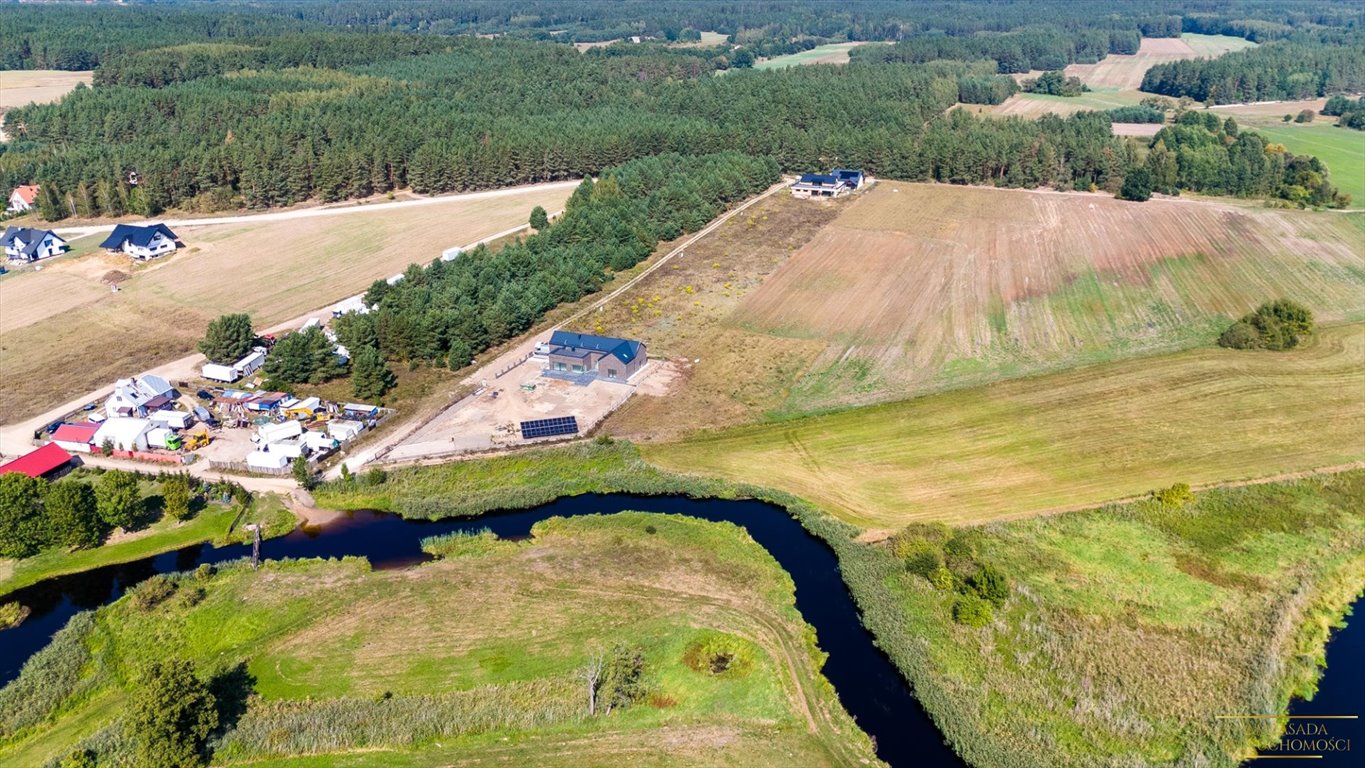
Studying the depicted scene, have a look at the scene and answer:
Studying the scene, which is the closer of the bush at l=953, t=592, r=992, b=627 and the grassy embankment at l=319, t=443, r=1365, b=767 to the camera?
the grassy embankment at l=319, t=443, r=1365, b=767

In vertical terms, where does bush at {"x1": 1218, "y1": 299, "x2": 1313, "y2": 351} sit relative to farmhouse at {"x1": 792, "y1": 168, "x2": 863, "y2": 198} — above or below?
below

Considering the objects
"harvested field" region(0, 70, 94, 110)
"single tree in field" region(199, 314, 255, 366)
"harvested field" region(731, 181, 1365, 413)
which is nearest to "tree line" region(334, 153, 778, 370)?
"single tree in field" region(199, 314, 255, 366)

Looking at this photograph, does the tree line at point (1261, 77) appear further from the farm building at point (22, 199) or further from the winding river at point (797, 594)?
the farm building at point (22, 199)

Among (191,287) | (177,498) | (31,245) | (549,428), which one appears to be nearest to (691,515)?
(549,428)

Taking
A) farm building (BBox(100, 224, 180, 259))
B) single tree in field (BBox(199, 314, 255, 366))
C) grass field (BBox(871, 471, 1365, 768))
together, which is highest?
farm building (BBox(100, 224, 180, 259))

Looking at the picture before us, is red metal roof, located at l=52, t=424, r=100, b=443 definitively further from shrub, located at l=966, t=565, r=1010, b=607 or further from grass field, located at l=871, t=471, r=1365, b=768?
shrub, located at l=966, t=565, r=1010, b=607

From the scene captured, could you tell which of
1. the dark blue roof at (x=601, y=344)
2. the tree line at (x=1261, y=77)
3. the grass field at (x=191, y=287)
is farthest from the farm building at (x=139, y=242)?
the tree line at (x=1261, y=77)

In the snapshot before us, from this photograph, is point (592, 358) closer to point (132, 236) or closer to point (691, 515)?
point (691, 515)
